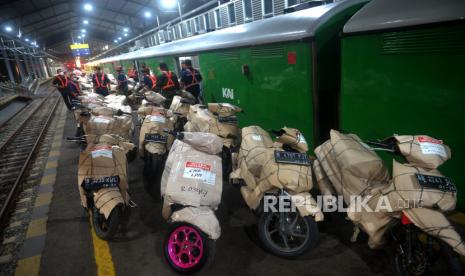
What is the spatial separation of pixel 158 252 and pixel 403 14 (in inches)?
145

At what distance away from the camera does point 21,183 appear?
5977mm

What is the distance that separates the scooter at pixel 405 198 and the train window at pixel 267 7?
25.9ft

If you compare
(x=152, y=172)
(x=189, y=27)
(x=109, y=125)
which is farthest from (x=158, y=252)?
(x=189, y=27)

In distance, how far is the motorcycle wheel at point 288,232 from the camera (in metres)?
3.01

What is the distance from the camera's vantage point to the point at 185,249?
304 cm

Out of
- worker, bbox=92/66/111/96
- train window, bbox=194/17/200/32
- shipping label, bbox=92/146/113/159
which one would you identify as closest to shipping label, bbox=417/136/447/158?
shipping label, bbox=92/146/113/159

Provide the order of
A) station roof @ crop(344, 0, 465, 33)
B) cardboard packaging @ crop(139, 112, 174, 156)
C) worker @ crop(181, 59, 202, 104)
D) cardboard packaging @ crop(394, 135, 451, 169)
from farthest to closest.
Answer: worker @ crop(181, 59, 202, 104) → cardboard packaging @ crop(139, 112, 174, 156) → station roof @ crop(344, 0, 465, 33) → cardboard packaging @ crop(394, 135, 451, 169)

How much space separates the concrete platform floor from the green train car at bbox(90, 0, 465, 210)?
1.30 m

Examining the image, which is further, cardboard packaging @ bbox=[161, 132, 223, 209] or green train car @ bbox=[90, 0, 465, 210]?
cardboard packaging @ bbox=[161, 132, 223, 209]

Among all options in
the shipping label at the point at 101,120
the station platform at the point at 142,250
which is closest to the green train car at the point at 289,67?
the station platform at the point at 142,250

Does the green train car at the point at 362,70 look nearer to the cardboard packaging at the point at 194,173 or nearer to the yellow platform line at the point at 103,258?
the cardboard packaging at the point at 194,173

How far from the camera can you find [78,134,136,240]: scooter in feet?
11.5

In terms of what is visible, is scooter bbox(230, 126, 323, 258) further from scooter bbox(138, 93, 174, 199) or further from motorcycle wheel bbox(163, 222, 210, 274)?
scooter bbox(138, 93, 174, 199)

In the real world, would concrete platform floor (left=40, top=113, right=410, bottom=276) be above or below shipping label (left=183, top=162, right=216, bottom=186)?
below
